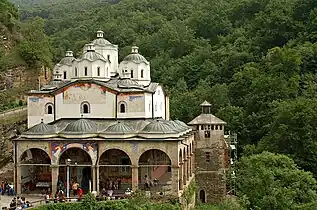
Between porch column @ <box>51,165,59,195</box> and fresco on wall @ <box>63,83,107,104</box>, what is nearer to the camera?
porch column @ <box>51,165,59,195</box>

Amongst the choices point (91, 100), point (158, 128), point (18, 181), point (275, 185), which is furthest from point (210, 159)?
point (18, 181)

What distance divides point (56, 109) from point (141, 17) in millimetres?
58338

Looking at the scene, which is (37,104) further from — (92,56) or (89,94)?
(92,56)

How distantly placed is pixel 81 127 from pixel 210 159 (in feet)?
34.4

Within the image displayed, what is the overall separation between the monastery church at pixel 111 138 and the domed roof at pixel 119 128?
0.06 m

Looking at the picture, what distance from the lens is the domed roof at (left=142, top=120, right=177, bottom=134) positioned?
3263cm

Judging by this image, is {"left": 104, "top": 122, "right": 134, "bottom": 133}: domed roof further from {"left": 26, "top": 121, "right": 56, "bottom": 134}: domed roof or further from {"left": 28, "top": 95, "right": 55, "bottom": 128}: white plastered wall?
{"left": 28, "top": 95, "right": 55, "bottom": 128}: white plastered wall

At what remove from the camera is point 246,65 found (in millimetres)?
58844

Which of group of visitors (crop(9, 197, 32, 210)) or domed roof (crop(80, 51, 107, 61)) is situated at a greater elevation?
domed roof (crop(80, 51, 107, 61))

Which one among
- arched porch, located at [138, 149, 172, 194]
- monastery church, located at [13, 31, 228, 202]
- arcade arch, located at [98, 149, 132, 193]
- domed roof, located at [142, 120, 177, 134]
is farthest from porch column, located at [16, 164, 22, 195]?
domed roof, located at [142, 120, 177, 134]

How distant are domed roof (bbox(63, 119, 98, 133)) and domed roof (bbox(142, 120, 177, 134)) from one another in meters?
3.13

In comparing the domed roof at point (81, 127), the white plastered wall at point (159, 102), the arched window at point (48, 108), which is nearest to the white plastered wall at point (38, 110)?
the arched window at point (48, 108)

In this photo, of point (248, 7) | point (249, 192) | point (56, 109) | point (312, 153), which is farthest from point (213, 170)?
point (248, 7)

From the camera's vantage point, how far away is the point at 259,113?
52.3 m
